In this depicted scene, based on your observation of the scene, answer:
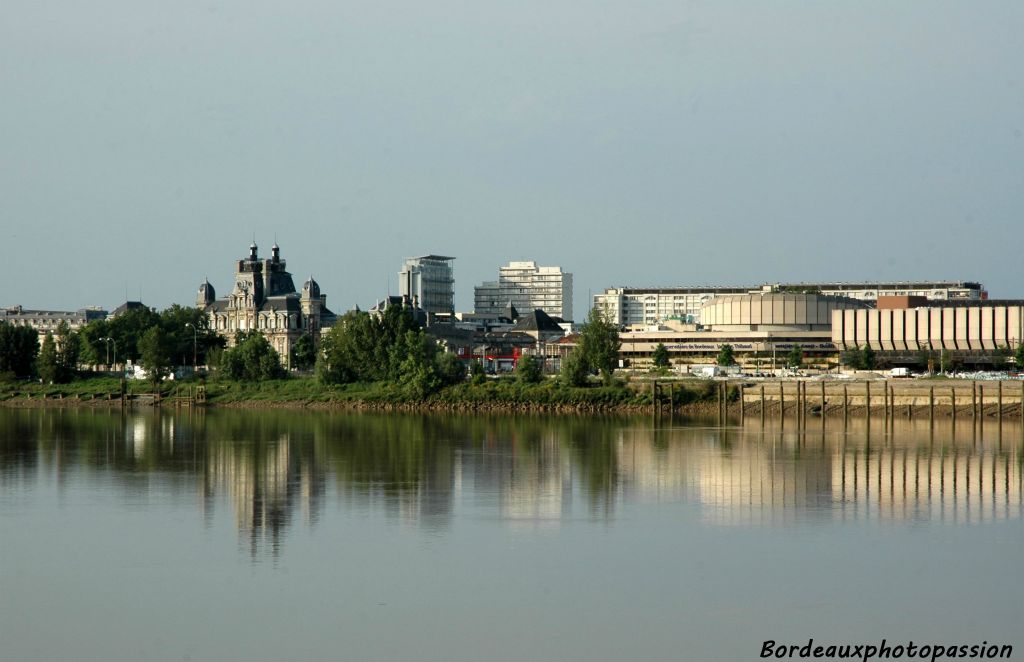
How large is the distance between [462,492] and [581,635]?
18672 mm

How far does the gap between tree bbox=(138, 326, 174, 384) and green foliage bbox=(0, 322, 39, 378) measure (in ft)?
41.2

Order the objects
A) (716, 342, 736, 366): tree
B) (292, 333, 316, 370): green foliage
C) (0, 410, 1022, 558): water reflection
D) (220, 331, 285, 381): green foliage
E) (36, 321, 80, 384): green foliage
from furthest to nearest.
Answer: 1. (292, 333, 316, 370): green foliage
2. (716, 342, 736, 366): tree
3. (36, 321, 80, 384): green foliage
4. (220, 331, 285, 381): green foliage
5. (0, 410, 1022, 558): water reflection

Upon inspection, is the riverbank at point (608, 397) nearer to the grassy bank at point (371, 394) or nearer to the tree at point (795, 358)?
the grassy bank at point (371, 394)

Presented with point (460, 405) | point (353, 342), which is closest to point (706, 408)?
point (460, 405)

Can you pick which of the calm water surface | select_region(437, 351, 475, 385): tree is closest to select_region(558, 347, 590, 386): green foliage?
select_region(437, 351, 475, 385): tree

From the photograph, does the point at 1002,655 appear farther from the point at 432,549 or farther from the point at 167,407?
the point at 167,407

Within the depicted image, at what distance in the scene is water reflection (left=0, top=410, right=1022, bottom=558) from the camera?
39.0 m

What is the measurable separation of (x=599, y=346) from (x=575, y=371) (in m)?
4.97

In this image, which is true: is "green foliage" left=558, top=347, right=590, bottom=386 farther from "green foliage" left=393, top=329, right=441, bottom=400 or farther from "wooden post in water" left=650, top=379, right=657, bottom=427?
"green foliage" left=393, top=329, right=441, bottom=400

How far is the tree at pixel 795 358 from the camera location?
130250 millimetres

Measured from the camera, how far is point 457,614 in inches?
1035

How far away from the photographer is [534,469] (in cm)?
5000

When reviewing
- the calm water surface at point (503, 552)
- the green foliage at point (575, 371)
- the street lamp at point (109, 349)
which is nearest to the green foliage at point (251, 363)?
the street lamp at point (109, 349)

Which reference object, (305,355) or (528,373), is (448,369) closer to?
(528,373)
